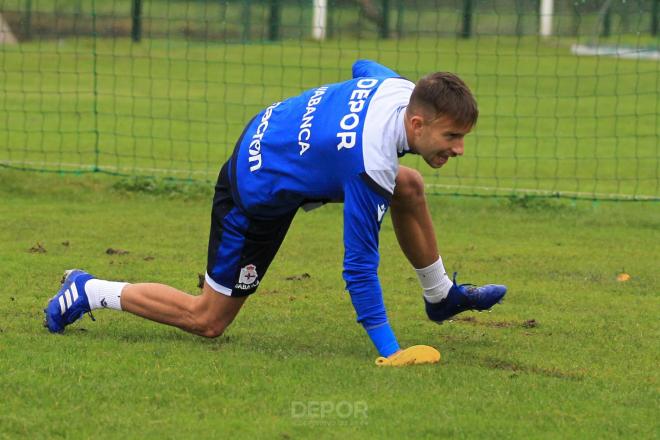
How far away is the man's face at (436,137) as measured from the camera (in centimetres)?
539

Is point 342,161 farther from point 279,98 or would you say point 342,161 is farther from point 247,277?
point 279,98

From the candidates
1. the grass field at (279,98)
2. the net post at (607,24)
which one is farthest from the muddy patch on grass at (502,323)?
the net post at (607,24)

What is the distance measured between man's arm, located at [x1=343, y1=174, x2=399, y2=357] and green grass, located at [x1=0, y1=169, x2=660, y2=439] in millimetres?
200

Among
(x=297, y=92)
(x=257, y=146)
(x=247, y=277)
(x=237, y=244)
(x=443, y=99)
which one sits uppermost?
(x=443, y=99)

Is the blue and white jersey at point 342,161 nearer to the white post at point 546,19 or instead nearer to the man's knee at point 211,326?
the man's knee at point 211,326

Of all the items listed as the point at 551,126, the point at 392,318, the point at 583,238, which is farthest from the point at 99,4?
the point at 392,318

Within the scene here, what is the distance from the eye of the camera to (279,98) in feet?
61.2

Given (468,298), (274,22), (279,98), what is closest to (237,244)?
(468,298)

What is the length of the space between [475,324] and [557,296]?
100cm

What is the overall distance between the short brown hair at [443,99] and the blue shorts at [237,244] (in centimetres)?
90

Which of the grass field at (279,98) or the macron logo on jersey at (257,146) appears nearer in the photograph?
the macron logo on jersey at (257,146)

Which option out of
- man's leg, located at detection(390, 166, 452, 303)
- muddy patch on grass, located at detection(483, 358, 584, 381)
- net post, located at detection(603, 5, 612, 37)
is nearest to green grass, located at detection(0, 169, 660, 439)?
muddy patch on grass, located at detection(483, 358, 584, 381)

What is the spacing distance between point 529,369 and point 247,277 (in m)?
1.38

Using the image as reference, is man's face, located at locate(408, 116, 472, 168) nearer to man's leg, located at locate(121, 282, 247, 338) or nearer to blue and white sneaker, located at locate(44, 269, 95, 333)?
man's leg, located at locate(121, 282, 247, 338)
